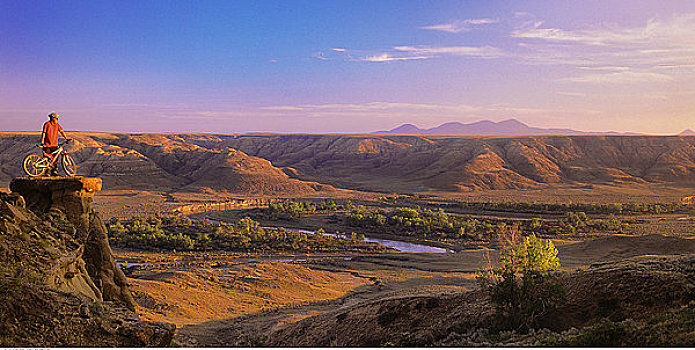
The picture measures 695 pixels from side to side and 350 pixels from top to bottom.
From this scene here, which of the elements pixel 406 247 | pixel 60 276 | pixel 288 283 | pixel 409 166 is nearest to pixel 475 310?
pixel 60 276

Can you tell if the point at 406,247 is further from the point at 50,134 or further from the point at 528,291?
the point at 50,134

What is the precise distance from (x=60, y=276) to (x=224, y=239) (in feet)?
110

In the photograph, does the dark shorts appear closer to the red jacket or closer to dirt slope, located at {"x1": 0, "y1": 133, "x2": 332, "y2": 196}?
the red jacket

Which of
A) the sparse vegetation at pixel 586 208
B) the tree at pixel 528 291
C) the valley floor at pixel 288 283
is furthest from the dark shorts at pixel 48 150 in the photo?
the sparse vegetation at pixel 586 208

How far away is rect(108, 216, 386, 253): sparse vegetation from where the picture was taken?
3950 centimetres

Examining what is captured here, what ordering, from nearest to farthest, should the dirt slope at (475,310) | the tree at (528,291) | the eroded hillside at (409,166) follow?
the dirt slope at (475,310)
the tree at (528,291)
the eroded hillside at (409,166)

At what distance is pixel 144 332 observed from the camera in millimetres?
7797

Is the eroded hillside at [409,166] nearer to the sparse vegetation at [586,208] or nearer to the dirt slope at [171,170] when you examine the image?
the dirt slope at [171,170]

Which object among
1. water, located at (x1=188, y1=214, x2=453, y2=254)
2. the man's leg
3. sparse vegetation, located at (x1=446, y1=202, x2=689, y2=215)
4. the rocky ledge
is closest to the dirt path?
water, located at (x1=188, y1=214, x2=453, y2=254)

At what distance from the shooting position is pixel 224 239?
41969 mm

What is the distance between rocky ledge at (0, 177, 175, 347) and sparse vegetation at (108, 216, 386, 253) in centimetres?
2810

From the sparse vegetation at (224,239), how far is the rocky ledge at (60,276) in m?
28.1

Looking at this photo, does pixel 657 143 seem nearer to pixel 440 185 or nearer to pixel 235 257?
pixel 440 185

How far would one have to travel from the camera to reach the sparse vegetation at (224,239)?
39500 mm
